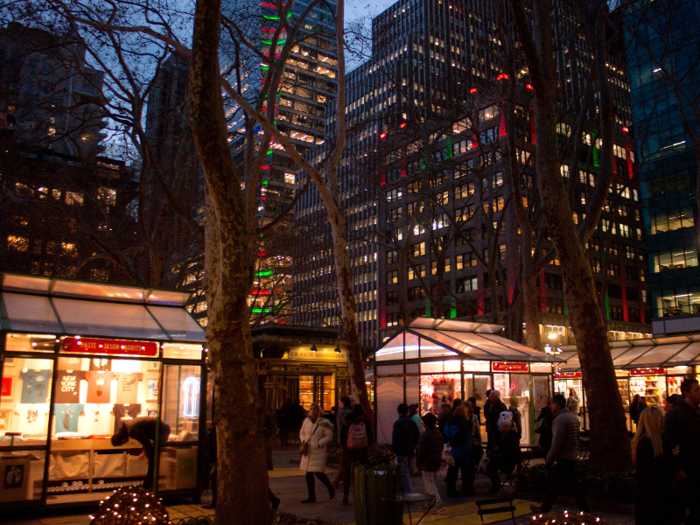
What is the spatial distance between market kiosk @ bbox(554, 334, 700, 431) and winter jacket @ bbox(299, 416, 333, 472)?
526 inches

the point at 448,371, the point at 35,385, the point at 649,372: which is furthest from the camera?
the point at 649,372

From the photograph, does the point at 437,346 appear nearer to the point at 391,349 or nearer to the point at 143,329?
the point at 391,349

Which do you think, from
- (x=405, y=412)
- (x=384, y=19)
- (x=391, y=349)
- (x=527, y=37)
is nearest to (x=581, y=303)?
(x=405, y=412)

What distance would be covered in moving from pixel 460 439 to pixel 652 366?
1410cm

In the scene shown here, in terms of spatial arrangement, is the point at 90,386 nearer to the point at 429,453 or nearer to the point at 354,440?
the point at 354,440

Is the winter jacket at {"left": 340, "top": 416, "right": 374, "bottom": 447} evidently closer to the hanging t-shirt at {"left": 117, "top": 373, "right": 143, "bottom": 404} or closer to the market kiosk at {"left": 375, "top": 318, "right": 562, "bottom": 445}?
the hanging t-shirt at {"left": 117, "top": 373, "right": 143, "bottom": 404}

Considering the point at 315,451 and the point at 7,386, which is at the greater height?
the point at 7,386

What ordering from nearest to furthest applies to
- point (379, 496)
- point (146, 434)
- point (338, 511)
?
point (379, 496) < point (338, 511) < point (146, 434)

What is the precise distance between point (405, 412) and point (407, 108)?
1491 cm

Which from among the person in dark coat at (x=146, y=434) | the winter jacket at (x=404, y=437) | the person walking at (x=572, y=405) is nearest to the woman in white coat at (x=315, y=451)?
the winter jacket at (x=404, y=437)

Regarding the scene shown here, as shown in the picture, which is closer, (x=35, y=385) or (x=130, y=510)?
(x=130, y=510)

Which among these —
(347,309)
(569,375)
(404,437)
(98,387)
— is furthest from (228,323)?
(569,375)

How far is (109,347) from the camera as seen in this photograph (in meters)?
9.95

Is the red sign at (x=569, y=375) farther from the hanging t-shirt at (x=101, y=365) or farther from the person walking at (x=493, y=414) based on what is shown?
the hanging t-shirt at (x=101, y=365)
